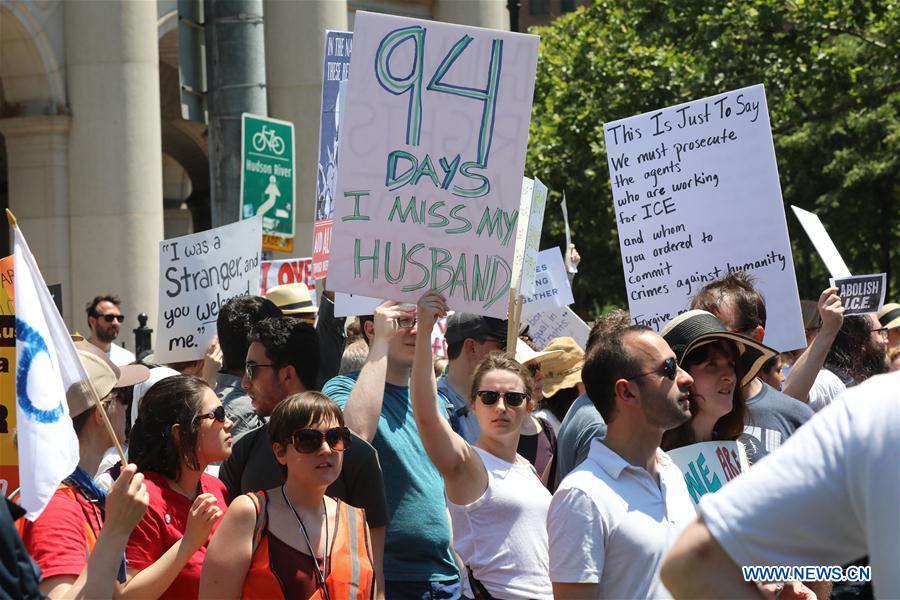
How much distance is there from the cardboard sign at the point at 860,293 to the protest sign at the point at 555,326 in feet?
7.02

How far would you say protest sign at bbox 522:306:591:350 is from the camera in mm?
9758

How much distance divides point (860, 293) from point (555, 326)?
2.44 metres

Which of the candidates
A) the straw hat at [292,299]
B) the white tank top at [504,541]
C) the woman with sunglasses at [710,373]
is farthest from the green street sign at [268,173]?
the woman with sunglasses at [710,373]

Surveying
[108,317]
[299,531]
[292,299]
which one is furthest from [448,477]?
[108,317]

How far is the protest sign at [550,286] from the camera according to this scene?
9422 mm

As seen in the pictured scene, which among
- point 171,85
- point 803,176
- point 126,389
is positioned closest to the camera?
point 126,389

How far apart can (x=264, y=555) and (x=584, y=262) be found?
91.4 feet

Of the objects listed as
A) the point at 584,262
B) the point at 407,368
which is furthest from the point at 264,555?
the point at 584,262

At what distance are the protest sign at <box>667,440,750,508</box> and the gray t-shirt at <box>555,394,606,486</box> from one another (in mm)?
457

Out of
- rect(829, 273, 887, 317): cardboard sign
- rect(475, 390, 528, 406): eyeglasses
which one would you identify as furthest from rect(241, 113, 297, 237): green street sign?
rect(475, 390, 528, 406): eyeglasses

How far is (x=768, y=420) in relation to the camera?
17.1 ft

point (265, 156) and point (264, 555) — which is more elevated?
point (265, 156)

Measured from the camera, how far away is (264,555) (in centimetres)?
414

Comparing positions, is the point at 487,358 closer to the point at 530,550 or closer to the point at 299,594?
the point at 530,550
